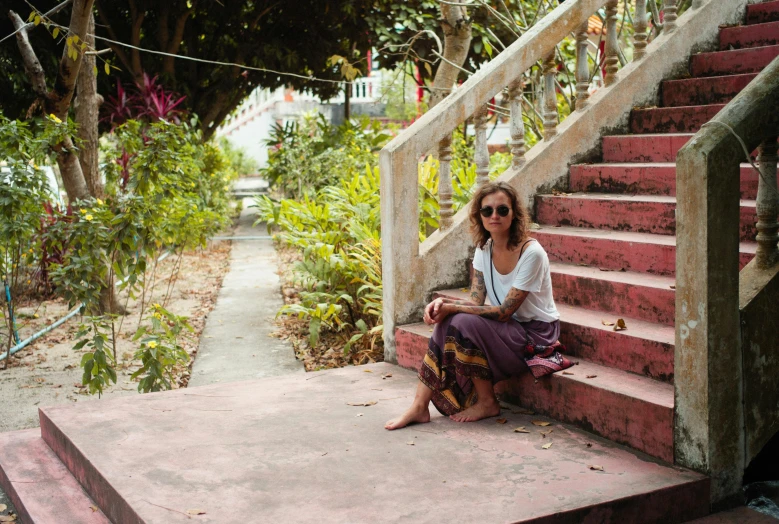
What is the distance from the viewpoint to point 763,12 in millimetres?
6586

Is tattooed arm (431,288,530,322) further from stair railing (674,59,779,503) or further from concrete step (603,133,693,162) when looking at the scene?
concrete step (603,133,693,162)

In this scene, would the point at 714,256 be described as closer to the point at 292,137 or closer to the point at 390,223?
the point at 390,223

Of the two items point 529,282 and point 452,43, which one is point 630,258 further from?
point 452,43

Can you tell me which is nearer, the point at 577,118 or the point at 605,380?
the point at 605,380

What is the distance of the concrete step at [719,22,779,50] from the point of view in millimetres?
6203

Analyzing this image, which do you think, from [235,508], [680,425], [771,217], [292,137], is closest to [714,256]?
[771,217]

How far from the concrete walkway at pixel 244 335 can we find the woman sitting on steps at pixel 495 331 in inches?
87.5

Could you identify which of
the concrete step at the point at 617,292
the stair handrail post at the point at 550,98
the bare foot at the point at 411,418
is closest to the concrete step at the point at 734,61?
the stair handrail post at the point at 550,98

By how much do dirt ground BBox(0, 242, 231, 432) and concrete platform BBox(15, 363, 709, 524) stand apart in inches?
48.8

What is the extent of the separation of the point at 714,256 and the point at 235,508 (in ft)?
7.06

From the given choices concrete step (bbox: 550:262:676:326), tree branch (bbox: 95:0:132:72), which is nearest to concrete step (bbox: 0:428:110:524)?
concrete step (bbox: 550:262:676:326)

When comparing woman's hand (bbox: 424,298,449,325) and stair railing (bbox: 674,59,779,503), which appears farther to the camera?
woman's hand (bbox: 424,298,449,325)

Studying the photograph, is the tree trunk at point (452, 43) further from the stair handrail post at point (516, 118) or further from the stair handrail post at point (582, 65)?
the stair handrail post at point (516, 118)

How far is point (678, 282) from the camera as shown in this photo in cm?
346
